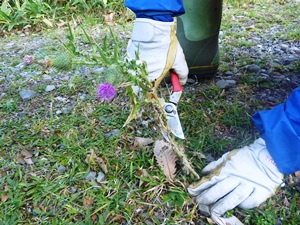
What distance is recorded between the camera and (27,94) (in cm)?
154

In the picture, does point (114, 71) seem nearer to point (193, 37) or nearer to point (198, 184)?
point (198, 184)

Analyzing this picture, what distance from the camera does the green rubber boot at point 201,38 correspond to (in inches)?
62.4

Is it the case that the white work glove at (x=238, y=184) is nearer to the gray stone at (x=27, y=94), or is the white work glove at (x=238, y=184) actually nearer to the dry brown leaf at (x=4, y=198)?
the dry brown leaf at (x=4, y=198)

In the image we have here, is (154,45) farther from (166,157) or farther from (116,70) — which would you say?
(166,157)

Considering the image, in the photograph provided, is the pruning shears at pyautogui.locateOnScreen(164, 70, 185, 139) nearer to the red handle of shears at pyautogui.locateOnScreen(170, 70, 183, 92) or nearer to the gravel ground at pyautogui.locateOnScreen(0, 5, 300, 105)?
the red handle of shears at pyautogui.locateOnScreen(170, 70, 183, 92)

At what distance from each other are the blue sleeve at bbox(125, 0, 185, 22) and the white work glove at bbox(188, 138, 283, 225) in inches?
17.9

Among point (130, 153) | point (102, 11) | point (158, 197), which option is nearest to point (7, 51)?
point (102, 11)

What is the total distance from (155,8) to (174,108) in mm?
299

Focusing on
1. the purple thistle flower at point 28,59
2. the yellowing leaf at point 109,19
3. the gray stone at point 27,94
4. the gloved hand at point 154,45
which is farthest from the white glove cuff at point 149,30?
the yellowing leaf at point 109,19

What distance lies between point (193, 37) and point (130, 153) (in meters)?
0.70

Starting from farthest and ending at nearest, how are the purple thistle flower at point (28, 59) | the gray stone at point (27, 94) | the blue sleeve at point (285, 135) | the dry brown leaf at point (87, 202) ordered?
the gray stone at point (27, 94) < the dry brown leaf at point (87, 202) < the blue sleeve at point (285, 135) < the purple thistle flower at point (28, 59)

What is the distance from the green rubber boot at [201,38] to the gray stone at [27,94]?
27.9 inches

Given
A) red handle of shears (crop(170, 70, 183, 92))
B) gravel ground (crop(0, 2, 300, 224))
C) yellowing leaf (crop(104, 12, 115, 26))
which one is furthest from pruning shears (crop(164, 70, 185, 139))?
yellowing leaf (crop(104, 12, 115, 26))

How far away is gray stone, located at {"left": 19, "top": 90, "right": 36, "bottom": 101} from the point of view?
152 cm
